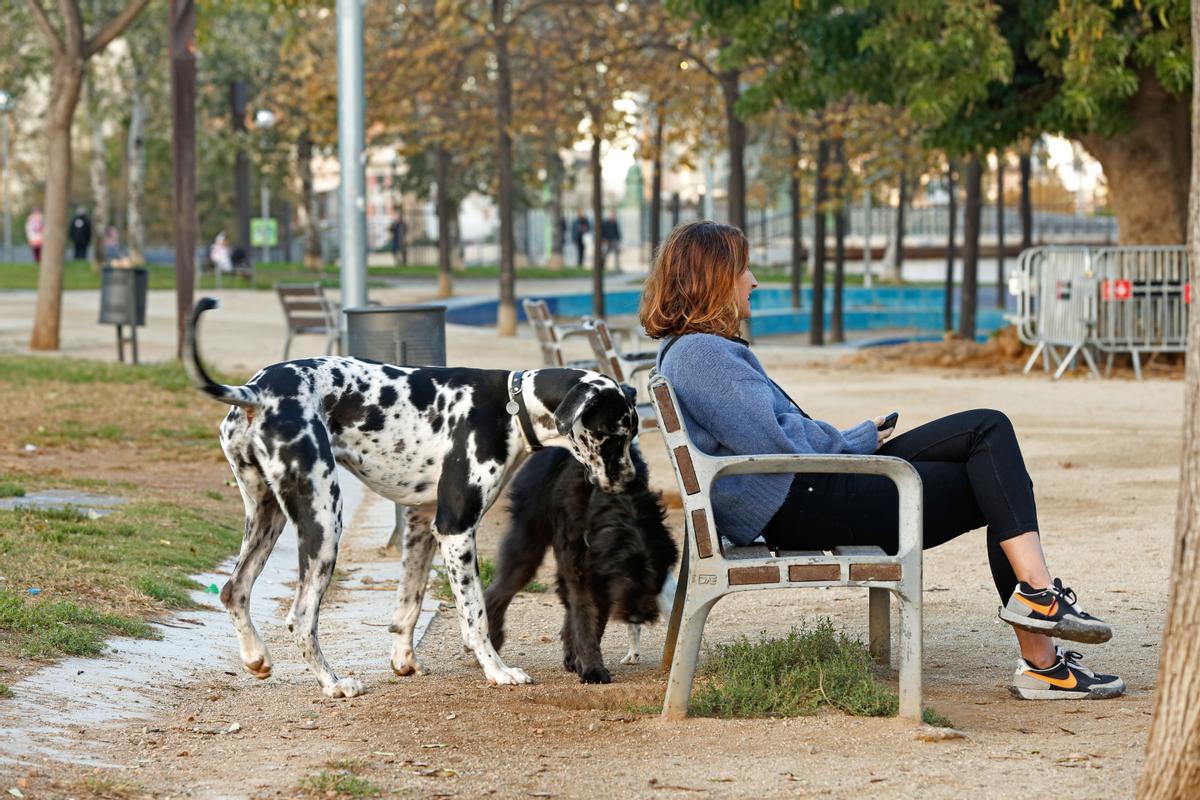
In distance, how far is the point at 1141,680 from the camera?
5418 millimetres

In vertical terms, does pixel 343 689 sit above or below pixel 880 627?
below

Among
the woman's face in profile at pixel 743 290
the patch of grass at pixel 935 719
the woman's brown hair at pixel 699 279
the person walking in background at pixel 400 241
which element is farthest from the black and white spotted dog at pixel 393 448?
the person walking in background at pixel 400 241

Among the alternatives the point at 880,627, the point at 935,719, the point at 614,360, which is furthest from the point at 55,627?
the point at 614,360

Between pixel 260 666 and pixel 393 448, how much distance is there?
812 mm

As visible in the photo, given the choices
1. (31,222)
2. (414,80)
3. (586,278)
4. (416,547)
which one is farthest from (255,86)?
(416,547)

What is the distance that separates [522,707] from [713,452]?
3.19ft

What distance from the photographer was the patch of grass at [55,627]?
5500 millimetres

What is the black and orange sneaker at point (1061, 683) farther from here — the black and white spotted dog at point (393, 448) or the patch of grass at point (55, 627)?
the patch of grass at point (55, 627)

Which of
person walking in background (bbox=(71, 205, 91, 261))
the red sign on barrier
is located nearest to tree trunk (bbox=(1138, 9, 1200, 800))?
the red sign on barrier

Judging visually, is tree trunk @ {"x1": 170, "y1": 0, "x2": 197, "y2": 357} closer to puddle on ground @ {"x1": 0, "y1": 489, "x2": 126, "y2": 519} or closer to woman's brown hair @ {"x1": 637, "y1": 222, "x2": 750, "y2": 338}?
puddle on ground @ {"x1": 0, "y1": 489, "x2": 126, "y2": 519}

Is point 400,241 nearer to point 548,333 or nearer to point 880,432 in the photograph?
point 548,333

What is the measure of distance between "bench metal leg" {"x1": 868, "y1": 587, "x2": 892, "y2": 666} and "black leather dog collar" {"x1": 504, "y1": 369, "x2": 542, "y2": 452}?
4.03 feet

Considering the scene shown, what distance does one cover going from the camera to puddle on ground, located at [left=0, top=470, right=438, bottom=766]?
4.62 m

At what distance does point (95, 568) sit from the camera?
6.86m
